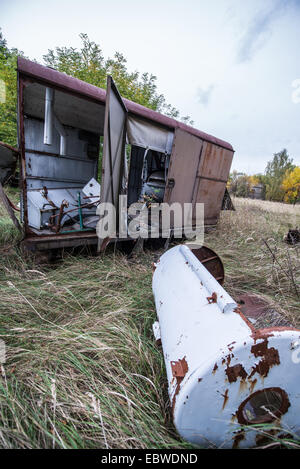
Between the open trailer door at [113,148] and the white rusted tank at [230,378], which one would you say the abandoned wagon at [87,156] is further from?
the white rusted tank at [230,378]

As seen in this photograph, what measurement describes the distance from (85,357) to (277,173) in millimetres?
37336

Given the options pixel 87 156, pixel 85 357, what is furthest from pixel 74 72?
pixel 85 357

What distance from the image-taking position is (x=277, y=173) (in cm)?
3114

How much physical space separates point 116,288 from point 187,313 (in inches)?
67.5

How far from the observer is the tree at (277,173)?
29344 millimetres

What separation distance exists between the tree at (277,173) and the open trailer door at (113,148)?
31.3m

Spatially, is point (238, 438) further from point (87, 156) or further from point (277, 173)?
point (277, 173)

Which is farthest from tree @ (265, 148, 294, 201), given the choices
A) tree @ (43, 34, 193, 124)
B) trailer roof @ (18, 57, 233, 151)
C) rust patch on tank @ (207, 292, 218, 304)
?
rust patch on tank @ (207, 292, 218, 304)

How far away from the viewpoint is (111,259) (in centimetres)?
383

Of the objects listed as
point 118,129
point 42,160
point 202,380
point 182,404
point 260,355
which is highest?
point 118,129

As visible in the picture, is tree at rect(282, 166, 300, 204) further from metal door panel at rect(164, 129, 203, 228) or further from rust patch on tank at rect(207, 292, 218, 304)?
rust patch on tank at rect(207, 292, 218, 304)

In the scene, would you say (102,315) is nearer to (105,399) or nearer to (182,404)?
(105,399)

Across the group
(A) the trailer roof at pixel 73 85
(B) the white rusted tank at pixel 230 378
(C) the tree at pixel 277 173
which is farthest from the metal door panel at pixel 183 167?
(C) the tree at pixel 277 173

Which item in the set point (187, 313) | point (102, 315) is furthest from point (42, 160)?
point (187, 313)
